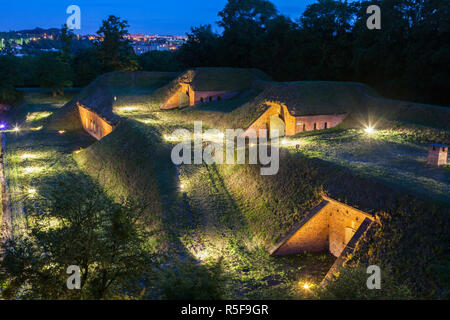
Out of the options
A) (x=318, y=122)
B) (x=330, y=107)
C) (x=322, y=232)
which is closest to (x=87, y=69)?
(x=330, y=107)

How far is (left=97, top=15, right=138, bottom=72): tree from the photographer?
51.8 m

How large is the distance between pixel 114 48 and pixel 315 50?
29.6 metres

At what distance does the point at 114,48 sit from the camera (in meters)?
52.2

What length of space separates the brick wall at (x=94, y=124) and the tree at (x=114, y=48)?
14.8 metres

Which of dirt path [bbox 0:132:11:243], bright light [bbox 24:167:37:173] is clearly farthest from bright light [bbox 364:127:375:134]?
bright light [bbox 24:167:37:173]

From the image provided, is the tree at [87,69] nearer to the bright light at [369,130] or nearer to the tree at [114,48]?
the tree at [114,48]

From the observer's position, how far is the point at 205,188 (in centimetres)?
1877

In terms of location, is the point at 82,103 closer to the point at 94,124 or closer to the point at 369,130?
the point at 94,124

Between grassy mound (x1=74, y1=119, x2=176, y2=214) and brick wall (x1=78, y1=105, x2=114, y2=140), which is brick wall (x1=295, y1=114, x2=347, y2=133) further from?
brick wall (x1=78, y1=105, x2=114, y2=140)

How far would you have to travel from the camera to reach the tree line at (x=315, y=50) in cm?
2559

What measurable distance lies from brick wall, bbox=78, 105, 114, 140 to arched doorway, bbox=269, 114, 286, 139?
12960mm

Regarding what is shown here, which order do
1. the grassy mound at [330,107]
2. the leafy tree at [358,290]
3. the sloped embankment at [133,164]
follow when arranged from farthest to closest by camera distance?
the grassy mound at [330,107]
the sloped embankment at [133,164]
the leafy tree at [358,290]

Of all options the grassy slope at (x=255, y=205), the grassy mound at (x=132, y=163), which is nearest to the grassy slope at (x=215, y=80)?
the grassy mound at (x=132, y=163)

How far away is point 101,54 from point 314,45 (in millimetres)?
31065
